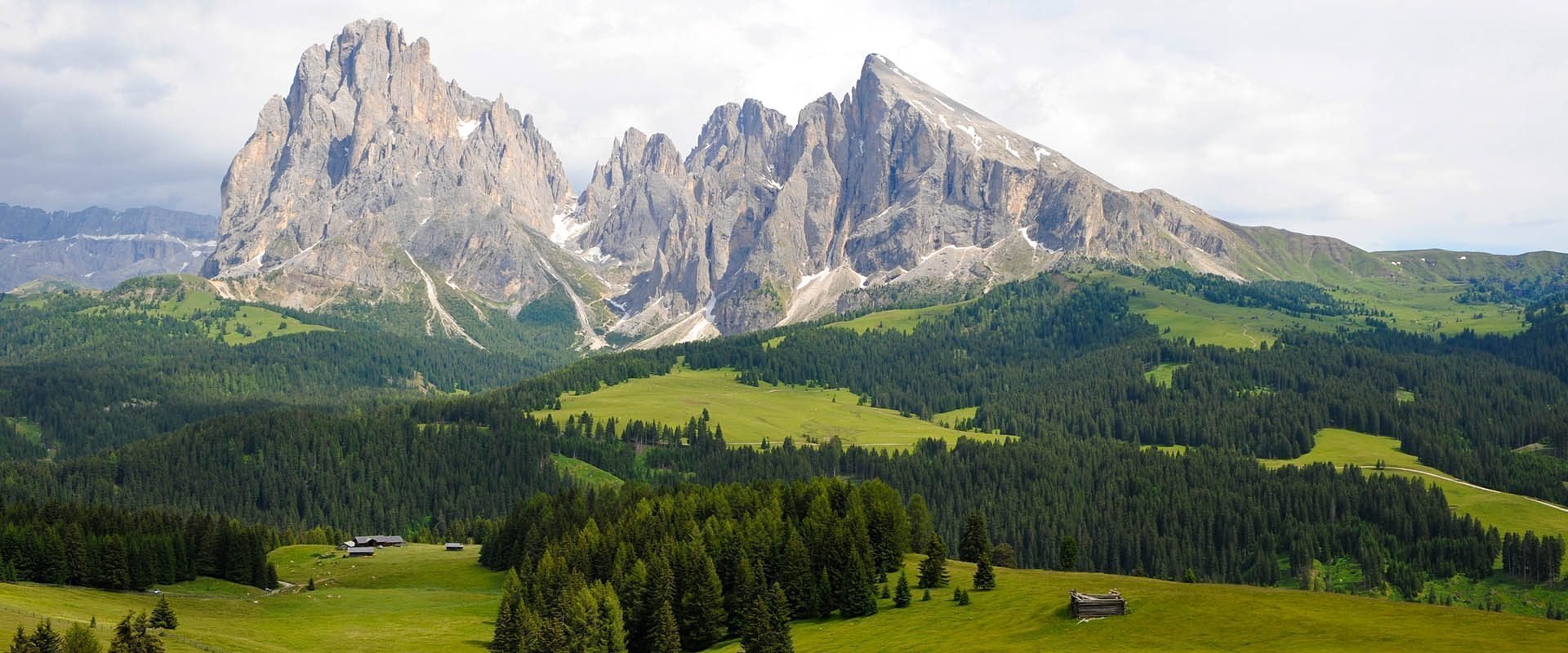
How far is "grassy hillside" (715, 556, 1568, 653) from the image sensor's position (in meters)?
68.7

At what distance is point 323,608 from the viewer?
115 meters

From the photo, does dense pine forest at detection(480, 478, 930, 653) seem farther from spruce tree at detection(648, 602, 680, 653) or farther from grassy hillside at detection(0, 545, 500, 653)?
grassy hillside at detection(0, 545, 500, 653)

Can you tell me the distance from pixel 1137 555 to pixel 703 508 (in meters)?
88.9

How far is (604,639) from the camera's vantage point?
311ft

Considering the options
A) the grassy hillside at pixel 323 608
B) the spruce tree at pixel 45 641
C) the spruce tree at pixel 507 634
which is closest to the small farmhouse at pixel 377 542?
the grassy hillside at pixel 323 608

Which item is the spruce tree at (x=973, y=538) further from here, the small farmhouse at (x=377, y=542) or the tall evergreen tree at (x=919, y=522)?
the small farmhouse at (x=377, y=542)

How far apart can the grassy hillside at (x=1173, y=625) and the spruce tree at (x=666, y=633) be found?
4210 mm

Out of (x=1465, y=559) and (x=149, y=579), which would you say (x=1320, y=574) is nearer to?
(x=1465, y=559)

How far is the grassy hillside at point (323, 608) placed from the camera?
3575 inches

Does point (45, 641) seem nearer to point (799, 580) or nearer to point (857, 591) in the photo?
point (799, 580)

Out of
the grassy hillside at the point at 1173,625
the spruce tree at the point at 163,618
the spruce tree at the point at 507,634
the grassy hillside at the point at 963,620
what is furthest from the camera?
the spruce tree at the point at 507,634

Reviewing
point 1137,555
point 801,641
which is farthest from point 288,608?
point 1137,555

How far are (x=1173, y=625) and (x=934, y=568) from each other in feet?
95.8

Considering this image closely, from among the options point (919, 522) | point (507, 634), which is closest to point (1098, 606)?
point (507, 634)
